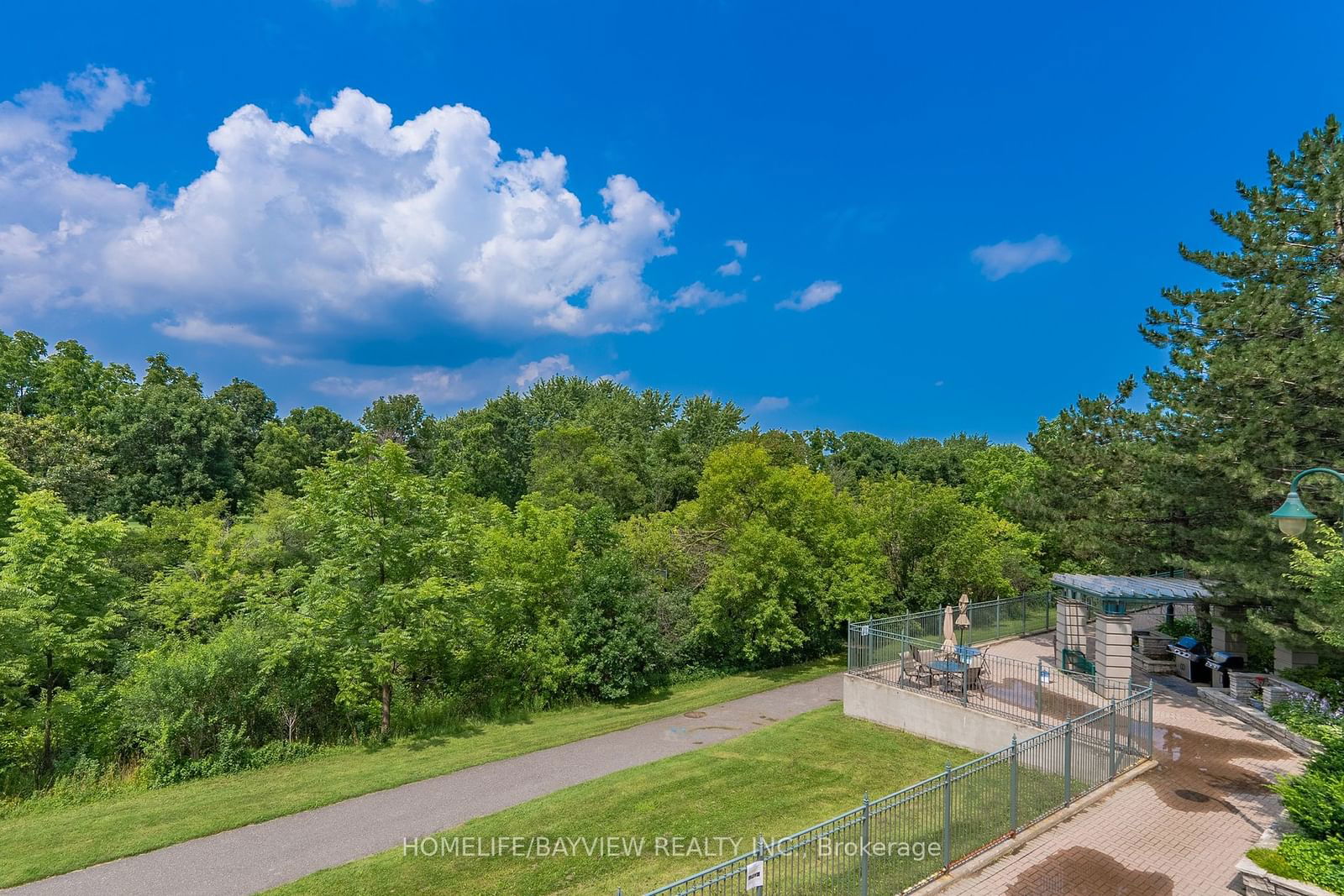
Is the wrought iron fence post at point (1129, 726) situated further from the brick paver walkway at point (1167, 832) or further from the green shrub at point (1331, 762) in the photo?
the green shrub at point (1331, 762)

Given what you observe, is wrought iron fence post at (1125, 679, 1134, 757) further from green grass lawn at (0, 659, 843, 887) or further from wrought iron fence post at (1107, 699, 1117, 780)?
green grass lawn at (0, 659, 843, 887)

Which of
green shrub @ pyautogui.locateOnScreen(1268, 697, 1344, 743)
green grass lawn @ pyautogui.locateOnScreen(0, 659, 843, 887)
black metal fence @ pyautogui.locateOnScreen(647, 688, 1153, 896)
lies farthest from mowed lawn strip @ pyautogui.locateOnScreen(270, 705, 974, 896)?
green shrub @ pyautogui.locateOnScreen(1268, 697, 1344, 743)

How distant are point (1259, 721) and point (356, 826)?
18182mm

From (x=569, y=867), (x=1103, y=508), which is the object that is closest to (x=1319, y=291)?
(x=1103, y=508)

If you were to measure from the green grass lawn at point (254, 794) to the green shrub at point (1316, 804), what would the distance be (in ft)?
44.4

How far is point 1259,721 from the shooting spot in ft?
43.5

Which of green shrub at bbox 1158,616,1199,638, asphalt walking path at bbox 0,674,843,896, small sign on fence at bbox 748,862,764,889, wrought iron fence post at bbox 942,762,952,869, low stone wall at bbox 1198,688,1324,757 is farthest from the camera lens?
green shrub at bbox 1158,616,1199,638

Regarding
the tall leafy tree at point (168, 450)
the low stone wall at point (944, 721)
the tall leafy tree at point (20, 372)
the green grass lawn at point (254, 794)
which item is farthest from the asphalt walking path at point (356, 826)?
the tall leafy tree at point (20, 372)

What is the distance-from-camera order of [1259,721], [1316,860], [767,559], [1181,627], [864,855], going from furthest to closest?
[767,559] < [1181,627] < [1259,721] < [864,855] < [1316,860]

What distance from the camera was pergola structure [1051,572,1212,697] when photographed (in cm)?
1439

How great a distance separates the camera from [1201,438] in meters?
16.2

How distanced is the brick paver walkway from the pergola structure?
5.89ft

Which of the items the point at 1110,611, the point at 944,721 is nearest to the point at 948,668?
the point at 944,721

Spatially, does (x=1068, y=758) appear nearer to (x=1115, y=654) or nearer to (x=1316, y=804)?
(x=1316, y=804)
